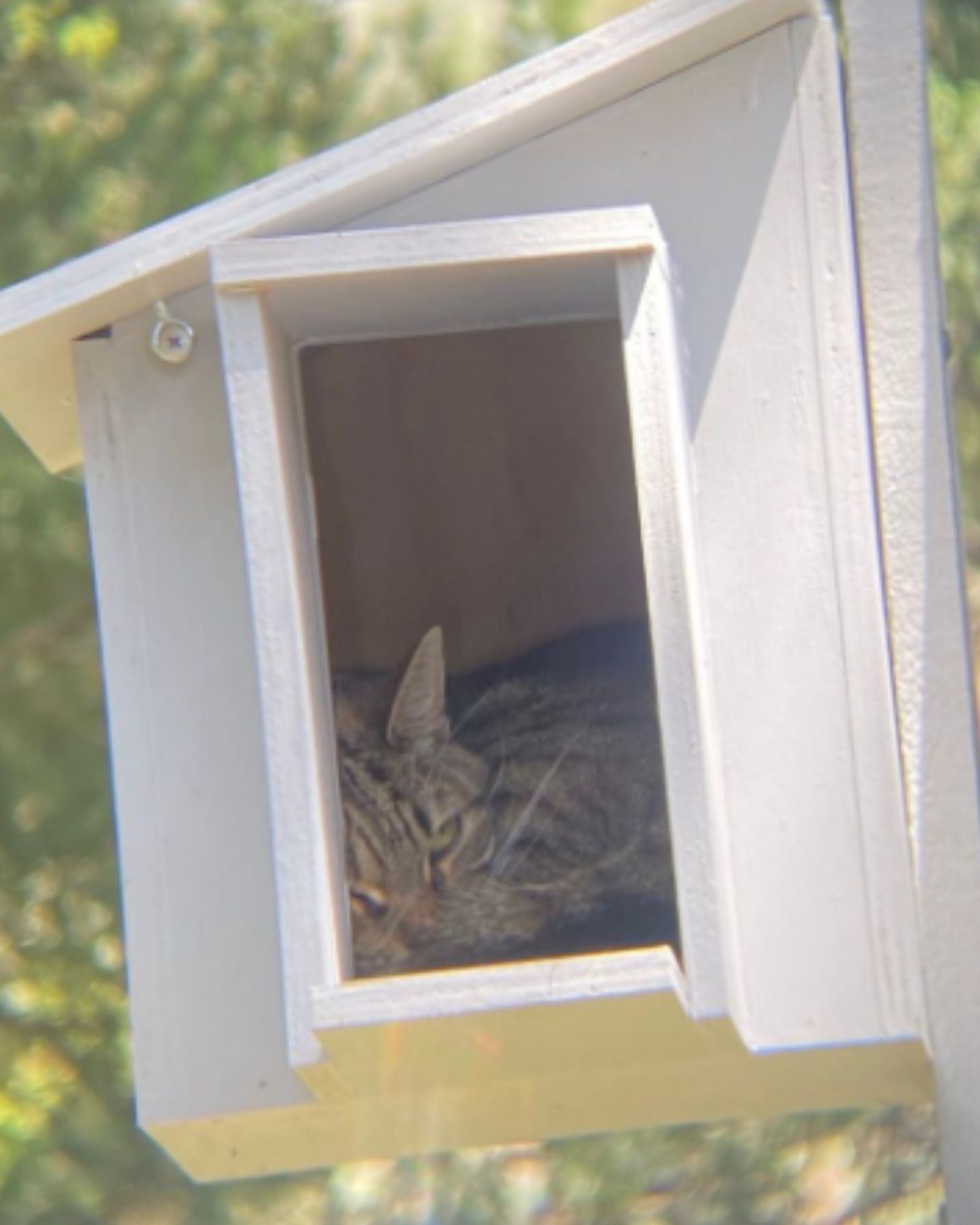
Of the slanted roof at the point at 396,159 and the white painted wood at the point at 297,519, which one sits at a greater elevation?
the slanted roof at the point at 396,159

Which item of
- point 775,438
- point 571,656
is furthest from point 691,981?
point 571,656

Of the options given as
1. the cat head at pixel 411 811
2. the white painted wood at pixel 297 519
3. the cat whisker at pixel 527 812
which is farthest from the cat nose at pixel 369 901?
the white painted wood at pixel 297 519

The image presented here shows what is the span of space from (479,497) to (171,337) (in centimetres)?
95

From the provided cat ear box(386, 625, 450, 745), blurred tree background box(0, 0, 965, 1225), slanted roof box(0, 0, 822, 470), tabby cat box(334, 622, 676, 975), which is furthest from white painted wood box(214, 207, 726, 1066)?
blurred tree background box(0, 0, 965, 1225)

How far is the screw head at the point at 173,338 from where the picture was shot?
220cm

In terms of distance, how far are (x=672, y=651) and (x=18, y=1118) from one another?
4.50 feet

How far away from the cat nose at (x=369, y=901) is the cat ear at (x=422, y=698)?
24 cm

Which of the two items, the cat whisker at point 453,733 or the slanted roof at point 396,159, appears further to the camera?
the cat whisker at point 453,733

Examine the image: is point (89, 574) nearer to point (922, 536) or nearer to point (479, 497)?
point (479, 497)

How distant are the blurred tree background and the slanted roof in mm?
898

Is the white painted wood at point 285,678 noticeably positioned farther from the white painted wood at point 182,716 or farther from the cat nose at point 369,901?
the cat nose at point 369,901

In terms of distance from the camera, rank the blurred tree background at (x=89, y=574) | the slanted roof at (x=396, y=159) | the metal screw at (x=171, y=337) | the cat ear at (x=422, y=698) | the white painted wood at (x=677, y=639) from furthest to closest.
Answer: the blurred tree background at (x=89, y=574)
the cat ear at (x=422, y=698)
the metal screw at (x=171, y=337)
the slanted roof at (x=396, y=159)
the white painted wood at (x=677, y=639)

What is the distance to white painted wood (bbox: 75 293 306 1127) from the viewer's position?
2.22 meters

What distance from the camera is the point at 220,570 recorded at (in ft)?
7.32
